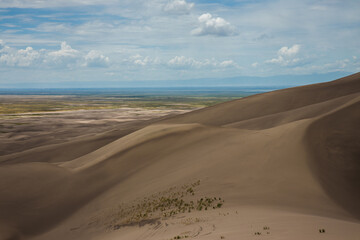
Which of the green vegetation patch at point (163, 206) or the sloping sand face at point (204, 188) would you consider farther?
the green vegetation patch at point (163, 206)

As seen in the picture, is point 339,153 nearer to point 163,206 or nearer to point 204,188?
point 204,188

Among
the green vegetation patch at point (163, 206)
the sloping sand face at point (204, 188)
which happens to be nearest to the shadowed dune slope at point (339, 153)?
the sloping sand face at point (204, 188)

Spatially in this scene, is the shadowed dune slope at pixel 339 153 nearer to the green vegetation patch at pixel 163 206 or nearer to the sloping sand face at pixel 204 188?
the sloping sand face at pixel 204 188

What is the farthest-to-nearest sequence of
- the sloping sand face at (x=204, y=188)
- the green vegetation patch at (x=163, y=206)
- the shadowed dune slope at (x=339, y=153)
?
the shadowed dune slope at (x=339, y=153) → the green vegetation patch at (x=163, y=206) → the sloping sand face at (x=204, y=188)

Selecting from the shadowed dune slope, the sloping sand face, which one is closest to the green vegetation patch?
the sloping sand face

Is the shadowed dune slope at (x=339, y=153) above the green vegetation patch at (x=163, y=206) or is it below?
above

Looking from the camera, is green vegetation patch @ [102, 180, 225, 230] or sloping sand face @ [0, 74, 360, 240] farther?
green vegetation patch @ [102, 180, 225, 230]

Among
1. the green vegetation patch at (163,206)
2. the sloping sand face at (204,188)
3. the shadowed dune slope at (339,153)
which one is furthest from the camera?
the shadowed dune slope at (339,153)

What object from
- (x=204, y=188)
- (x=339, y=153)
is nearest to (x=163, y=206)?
(x=204, y=188)

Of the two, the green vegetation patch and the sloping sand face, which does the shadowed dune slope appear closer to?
the sloping sand face
